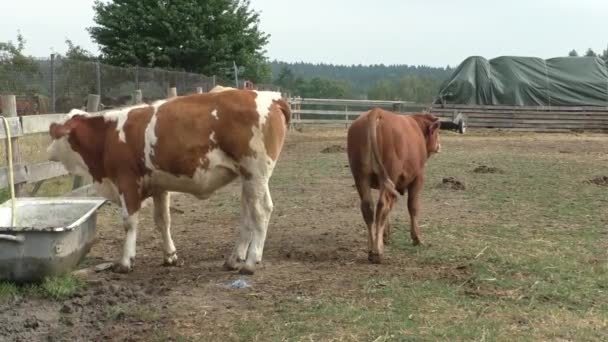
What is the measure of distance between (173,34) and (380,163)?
83.1 ft

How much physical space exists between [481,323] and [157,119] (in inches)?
128

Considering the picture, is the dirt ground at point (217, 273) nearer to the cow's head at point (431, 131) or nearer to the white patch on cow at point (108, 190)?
the white patch on cow at point (108, 190)

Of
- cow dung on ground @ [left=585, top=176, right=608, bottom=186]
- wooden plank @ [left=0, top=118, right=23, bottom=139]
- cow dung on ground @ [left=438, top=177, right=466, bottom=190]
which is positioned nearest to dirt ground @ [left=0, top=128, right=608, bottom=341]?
cow dung on ground @ [left=438, top=177, right=466, bottom=190]

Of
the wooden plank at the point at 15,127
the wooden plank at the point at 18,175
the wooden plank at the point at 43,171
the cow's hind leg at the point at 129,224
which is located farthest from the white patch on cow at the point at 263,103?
the wooden plank at the point at 43,171

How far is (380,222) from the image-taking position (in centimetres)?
654

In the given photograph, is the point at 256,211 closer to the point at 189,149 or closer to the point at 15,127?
the point at 189,149

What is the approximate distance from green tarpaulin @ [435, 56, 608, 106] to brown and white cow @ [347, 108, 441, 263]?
22.2 meters

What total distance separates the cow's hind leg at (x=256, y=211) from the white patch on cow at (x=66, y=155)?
158 centimetres

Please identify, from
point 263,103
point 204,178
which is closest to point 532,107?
point 263,103

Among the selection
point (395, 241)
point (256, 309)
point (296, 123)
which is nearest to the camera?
point (256, 309)

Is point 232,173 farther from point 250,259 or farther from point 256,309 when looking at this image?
point 256,309

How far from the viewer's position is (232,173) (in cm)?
620

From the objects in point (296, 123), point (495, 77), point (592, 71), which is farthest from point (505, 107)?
point (296, 123)

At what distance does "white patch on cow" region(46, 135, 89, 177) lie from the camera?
645cm
